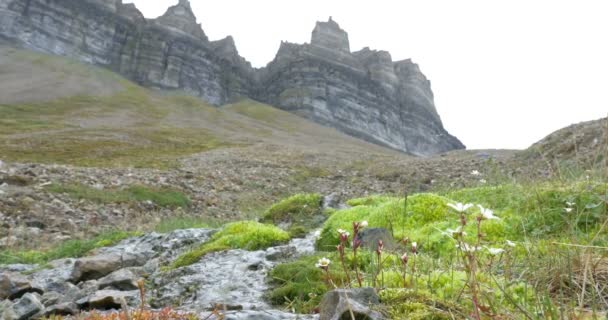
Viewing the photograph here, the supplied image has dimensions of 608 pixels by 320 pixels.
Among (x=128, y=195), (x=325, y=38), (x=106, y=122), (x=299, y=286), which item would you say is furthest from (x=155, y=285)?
(x=325, y=38)

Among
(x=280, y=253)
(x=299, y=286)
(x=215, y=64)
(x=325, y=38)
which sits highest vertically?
(x=325, y=38)

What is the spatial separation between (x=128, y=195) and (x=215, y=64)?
16670 centimetres

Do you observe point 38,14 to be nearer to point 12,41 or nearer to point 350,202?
point 12,41

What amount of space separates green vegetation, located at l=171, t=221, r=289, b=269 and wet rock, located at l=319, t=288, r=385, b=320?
4.53m

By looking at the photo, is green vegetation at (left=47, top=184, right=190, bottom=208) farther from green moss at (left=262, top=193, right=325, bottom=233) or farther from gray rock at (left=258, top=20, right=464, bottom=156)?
gray rock at (left=258, top=20, right=464, bottom=156)

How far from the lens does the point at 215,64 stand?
18075 centimetres

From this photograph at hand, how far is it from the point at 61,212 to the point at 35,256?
18.2 feet

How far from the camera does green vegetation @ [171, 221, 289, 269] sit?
25.0 feet

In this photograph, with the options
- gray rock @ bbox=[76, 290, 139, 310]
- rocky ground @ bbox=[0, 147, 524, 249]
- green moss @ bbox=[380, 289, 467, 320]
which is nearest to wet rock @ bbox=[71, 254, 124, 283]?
gray rock @ bbox=[76, 290, 139, 310]

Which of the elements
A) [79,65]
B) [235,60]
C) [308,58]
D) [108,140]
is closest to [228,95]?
[235,60]

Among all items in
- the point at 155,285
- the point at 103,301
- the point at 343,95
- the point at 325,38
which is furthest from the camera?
the point at 325,38

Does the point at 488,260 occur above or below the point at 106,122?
above

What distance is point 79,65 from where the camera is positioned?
142 meters

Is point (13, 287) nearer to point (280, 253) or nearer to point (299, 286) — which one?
point (280, 253)
